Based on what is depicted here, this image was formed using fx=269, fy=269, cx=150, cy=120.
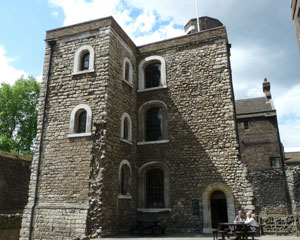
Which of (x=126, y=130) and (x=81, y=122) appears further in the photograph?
(x=126, y=130)

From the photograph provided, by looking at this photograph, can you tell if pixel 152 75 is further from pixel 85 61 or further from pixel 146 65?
pixel 85 61

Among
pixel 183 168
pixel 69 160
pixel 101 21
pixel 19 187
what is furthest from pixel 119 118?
pixel 19 187

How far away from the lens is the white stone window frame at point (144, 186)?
43.1ft

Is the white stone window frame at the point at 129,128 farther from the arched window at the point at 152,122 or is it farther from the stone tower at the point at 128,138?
the arched window at the point at 152,122

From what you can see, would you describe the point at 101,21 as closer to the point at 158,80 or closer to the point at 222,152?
the point at 158,80

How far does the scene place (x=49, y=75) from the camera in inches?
535

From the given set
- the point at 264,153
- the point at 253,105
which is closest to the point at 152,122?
the point at 264,153

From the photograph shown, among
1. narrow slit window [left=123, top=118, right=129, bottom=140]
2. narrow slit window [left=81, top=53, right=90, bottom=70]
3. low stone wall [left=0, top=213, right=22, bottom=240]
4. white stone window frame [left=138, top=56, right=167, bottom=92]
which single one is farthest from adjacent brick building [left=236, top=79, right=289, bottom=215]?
low stone wall [left=0, top=213, right=22, bottom=240]

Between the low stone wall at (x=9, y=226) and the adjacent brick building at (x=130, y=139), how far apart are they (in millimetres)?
1677

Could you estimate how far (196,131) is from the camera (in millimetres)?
13758

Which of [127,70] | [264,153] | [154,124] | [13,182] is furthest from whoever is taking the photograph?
[264,153]

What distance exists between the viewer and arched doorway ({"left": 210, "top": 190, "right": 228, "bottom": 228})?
12.6m

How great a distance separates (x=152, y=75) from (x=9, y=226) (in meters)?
10.7

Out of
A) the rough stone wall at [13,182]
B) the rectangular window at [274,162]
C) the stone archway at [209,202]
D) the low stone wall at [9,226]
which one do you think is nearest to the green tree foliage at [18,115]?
the rough stone wall at [13,182]
